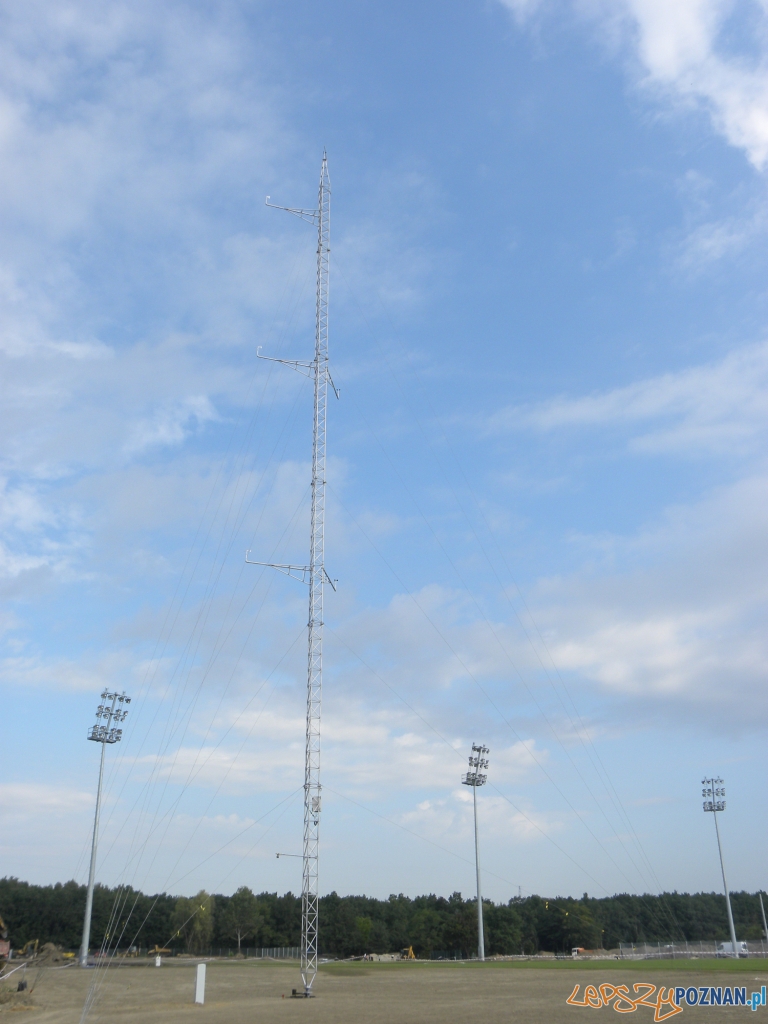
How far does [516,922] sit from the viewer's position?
9944 cm

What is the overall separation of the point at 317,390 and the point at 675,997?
1147 inches

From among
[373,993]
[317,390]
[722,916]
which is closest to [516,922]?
[722,916]

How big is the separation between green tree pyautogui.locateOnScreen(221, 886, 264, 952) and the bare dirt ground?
2121 inches

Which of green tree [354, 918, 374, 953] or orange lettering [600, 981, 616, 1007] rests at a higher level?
orange lettering [600, 981, 616, 1007]

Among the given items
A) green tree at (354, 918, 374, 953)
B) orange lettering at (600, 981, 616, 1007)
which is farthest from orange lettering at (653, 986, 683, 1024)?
green tree at (354, 918, 374, 953)

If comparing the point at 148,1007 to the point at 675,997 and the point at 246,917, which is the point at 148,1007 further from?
the point at 246,917

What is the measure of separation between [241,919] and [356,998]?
3090 inches

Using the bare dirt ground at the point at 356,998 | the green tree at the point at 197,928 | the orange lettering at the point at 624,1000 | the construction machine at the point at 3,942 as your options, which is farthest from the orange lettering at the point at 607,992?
the green tree at the point at 197,928

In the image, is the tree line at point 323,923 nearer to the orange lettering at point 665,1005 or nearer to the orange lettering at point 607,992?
the orange lettering at point 607,992

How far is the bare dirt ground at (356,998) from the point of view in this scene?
25.5 metres

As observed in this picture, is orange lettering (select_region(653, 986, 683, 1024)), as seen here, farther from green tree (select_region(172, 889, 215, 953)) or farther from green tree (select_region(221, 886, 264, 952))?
green tree (select_region(172, 889, 215, 953))

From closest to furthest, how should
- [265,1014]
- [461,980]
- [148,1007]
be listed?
[265,1014] < [148,1007] < [461,980]

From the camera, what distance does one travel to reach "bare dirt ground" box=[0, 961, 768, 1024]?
25.5m

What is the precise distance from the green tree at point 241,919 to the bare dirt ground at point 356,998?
53885mm
